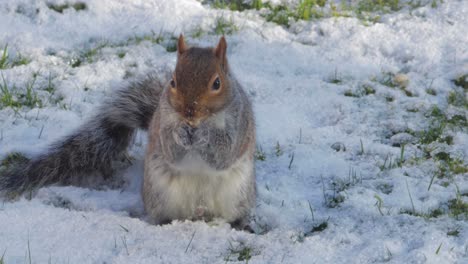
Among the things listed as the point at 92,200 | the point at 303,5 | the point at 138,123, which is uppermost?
the point at 303,5

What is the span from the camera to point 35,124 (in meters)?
3.48

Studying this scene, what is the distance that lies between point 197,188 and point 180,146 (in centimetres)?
23

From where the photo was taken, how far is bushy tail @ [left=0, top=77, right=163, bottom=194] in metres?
2.99

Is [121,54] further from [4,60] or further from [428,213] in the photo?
[428,213]

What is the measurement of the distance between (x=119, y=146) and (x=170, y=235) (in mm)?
742

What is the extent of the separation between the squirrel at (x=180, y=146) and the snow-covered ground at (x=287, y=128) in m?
0.08

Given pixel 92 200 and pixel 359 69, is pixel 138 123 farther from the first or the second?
pixel 359 69

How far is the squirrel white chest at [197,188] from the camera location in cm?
260

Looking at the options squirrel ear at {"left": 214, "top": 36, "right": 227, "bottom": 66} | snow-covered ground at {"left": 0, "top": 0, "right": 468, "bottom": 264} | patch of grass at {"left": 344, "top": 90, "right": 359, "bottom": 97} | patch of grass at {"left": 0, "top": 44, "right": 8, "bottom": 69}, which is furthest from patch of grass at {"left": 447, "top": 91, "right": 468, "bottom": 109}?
patch of grass at {"left": 0, "top": 44, "right": 8, "bottom": 69}

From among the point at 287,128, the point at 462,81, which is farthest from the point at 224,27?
the point at 462,81

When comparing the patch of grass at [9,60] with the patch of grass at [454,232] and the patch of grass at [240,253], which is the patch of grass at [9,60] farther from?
the patch of grass at [454,232]

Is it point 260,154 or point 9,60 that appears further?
point 9,60

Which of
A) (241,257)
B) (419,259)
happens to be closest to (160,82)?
(241,257)

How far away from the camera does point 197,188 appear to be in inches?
103
